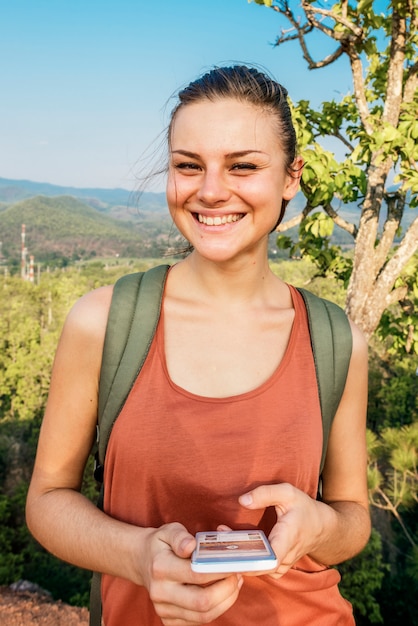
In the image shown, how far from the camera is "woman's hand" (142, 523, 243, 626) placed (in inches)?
36.7

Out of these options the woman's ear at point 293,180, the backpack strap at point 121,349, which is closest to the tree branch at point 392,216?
the woman's ear at point 293,180

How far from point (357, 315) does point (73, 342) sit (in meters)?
3.39

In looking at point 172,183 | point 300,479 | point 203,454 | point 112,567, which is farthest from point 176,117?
point 112,567

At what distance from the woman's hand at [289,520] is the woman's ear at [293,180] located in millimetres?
813

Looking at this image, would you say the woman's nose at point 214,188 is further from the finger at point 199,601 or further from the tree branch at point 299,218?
the tree branch at point 299,218

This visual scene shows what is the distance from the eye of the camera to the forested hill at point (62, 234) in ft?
409

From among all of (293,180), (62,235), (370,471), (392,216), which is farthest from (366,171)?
(62,235)

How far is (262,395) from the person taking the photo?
128cm

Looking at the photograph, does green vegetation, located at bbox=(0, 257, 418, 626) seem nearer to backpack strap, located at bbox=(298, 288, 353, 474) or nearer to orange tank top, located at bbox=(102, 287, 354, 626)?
backpack strap, located at bbox=(298, 288, 353, 474)

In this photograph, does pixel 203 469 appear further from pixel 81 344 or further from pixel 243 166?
pixel 243 166

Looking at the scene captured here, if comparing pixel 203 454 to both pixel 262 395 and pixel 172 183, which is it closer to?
pixel 262 395

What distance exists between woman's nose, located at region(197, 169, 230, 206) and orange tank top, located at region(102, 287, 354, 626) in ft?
1.31

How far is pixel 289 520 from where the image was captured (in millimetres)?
1084

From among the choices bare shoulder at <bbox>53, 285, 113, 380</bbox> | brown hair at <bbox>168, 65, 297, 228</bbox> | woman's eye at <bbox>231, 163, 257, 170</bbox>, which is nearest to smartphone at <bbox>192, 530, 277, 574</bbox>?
bare shoulder at <bbox>53, 285, 113, 380</bbox>
